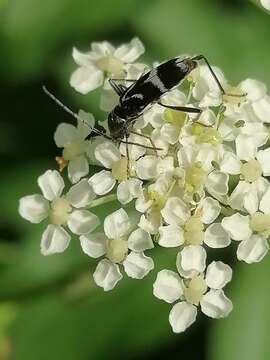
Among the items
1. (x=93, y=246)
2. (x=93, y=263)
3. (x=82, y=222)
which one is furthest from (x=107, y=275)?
(x=93, y=263)

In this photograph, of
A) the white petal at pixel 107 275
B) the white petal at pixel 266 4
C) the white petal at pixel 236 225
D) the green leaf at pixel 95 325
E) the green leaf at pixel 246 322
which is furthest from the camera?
the green leaf at pixel 95 325

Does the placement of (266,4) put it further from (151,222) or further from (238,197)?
(151,222)

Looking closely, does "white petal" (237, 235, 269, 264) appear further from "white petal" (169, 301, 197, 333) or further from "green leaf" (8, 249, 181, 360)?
"green leaf" (8, 249, 181, 360)

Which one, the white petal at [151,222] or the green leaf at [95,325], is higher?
the white petal at [151,222]

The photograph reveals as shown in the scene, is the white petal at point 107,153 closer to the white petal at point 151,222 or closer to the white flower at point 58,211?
the white flower at point 58,211

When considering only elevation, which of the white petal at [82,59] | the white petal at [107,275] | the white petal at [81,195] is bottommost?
the white petal at [107,275]

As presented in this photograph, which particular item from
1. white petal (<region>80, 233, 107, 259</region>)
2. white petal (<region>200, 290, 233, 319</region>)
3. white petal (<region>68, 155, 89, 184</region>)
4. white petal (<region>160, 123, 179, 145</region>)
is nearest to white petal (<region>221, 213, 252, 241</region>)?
white petal (<region>200, 290, 233, 319</region>)

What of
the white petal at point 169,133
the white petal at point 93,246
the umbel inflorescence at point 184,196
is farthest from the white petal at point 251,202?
the white petal at point 93,246
